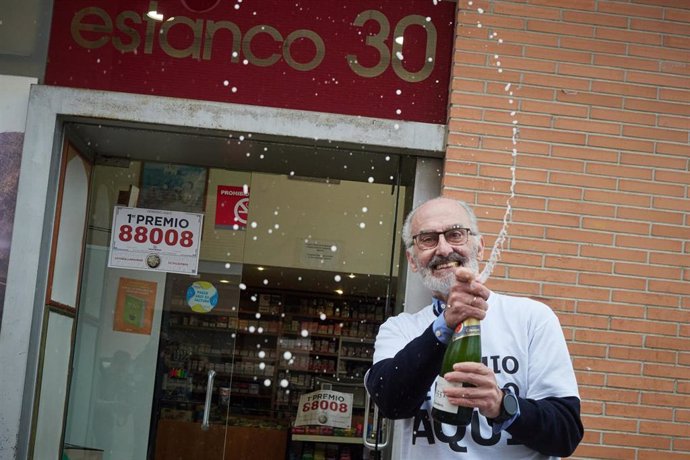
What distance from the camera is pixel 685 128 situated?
568cm

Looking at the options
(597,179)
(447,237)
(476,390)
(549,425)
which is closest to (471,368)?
(476,390)

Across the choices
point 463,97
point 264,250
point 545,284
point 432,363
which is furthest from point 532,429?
point 264,250

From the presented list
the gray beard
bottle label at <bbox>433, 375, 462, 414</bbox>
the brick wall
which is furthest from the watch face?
the brick wall

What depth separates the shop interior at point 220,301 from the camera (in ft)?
21.2

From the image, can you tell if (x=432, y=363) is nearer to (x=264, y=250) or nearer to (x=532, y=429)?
(x=532, y=429)

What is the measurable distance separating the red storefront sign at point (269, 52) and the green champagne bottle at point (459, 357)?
3207 millimetres

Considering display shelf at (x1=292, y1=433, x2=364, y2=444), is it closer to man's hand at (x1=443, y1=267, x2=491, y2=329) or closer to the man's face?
the man's face

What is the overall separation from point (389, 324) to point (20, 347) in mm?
3291

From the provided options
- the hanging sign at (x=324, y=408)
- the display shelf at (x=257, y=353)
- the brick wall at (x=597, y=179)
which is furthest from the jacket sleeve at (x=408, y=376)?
the hanging sign at (x=324, y=408)

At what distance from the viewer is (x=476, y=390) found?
2453mm

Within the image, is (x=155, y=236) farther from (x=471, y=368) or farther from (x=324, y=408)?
(x=471, y=368)

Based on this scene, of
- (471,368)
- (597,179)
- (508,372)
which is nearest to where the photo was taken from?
(471,368)

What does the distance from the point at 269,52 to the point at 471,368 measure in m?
3.81

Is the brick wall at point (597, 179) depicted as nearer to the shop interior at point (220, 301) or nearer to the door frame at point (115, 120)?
the door frame at point (115, 120)
